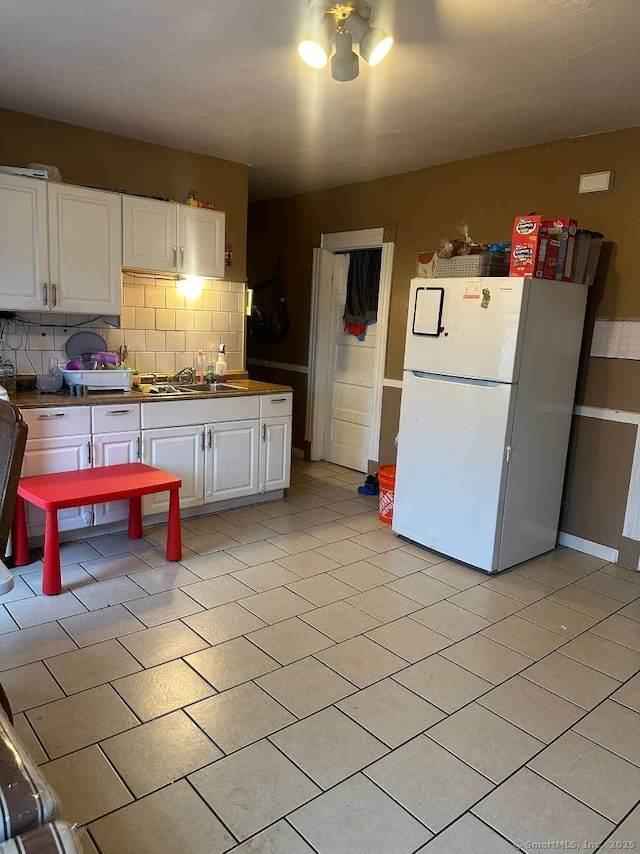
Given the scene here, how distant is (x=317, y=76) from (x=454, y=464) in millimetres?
2086

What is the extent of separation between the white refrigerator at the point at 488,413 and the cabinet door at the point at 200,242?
1.47 m

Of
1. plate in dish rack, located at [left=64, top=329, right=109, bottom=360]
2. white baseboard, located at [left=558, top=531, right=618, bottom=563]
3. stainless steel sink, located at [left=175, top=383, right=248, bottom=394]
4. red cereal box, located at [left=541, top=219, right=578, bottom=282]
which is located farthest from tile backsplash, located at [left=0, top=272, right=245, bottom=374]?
white baseboard, located at [left=558, top=531, right=618, bottom=563]

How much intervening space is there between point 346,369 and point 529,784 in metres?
3.90

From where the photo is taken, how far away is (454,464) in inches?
133

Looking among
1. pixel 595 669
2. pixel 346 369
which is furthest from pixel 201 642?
pixel 346 369

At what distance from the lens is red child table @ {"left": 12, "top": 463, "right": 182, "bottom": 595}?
2.80 m

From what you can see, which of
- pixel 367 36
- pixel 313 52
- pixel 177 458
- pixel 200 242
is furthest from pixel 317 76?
pixel 177 458

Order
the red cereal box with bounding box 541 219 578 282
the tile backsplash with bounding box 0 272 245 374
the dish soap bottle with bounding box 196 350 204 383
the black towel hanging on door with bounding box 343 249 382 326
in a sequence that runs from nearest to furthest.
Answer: the red cereal box with bounding box 541 219 578 282
the tile backsplash with bounding box 0 272 245 374
the dish soap bottle with bounding box 196 350 204 383
the black towel hanging on door with bounding box 343 249 382 326

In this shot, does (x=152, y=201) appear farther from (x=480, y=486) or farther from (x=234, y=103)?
(x=480, y=486)

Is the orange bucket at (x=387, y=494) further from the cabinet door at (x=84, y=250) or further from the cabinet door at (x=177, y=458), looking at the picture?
the cabinet door at (x=84, y=250)

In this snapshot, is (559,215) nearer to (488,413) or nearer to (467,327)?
(467,327)

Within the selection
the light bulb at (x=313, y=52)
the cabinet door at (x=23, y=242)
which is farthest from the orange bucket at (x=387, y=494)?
the light bulb at (x=313, y=52)

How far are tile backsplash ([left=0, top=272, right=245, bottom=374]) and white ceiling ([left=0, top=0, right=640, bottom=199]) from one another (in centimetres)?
99

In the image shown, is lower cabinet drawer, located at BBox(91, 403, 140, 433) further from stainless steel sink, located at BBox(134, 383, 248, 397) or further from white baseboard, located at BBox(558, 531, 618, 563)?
white baseboard, located at BBox(558, 531, 618, 563)
